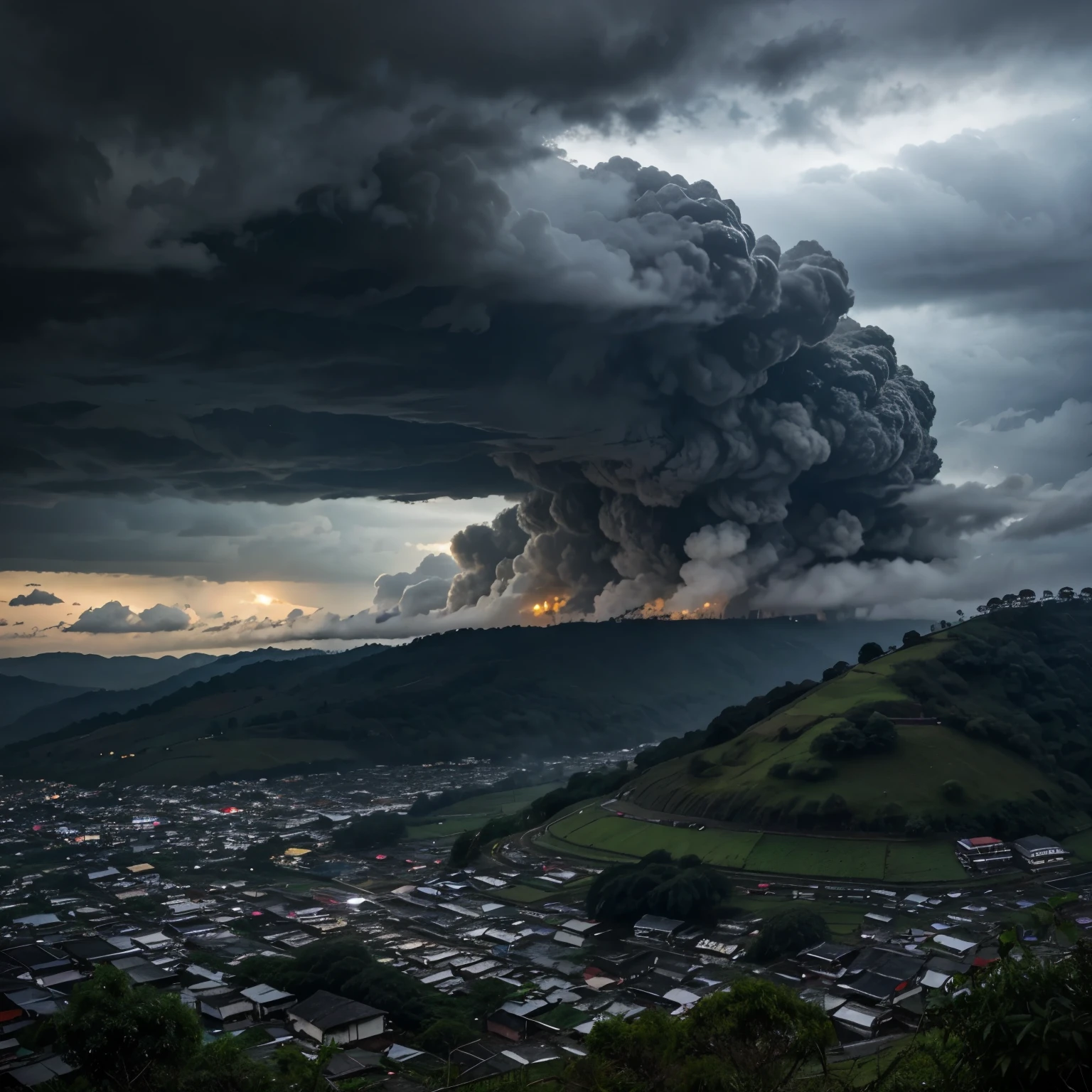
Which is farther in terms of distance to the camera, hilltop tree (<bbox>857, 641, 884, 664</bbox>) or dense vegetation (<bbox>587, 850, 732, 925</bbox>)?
hilltop tree (<bbox>857, 641, 884, 664</bbox>)

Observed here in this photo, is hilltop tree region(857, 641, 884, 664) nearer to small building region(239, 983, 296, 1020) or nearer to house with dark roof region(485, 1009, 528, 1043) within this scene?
house with dark roof region(485, 1009, 528, 1043)

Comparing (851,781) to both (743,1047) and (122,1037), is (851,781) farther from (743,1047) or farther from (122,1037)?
(122,1037)

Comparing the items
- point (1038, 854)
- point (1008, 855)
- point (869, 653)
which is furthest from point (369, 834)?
point (869, 653)

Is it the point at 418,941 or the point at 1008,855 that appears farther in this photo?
the point at 1008,855

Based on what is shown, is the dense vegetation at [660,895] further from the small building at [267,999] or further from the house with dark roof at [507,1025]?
the small building at [267,999]

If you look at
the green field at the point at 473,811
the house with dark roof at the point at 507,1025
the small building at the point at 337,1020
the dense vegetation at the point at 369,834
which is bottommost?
the green field at the point at 473,811

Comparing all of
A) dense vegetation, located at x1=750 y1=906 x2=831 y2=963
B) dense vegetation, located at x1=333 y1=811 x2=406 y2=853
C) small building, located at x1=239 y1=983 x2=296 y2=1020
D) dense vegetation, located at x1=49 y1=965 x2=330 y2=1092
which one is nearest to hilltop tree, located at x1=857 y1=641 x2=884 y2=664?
dense vegetation, located at x1=333 y1=811 x2=406 y2=853

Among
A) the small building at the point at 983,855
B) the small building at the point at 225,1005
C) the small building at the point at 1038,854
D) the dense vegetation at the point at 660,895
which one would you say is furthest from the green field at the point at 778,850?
the small building at the point at 225,1005
